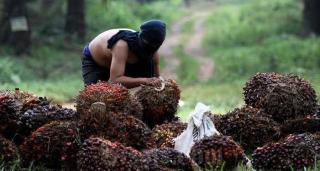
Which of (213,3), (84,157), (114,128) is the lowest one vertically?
(84,157)

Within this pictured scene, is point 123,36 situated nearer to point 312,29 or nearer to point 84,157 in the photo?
point 84,157

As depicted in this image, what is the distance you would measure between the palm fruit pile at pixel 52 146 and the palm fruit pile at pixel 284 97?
5.51 ft

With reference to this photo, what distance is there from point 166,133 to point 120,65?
111 centimetres

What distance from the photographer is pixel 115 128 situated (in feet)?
12.8

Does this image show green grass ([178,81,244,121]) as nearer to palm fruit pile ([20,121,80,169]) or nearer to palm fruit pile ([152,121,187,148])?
palm fruit pile ([152,121,187,148])

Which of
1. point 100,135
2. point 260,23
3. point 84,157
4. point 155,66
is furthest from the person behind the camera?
point 260,23

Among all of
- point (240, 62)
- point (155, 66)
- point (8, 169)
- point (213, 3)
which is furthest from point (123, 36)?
point (213, 3)

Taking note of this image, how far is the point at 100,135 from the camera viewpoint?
3846mm

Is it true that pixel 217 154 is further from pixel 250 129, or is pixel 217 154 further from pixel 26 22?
pixel 26 22

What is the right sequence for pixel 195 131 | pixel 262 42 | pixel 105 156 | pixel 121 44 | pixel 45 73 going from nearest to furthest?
pixel 105 156 < pixel 195 131 < pixel 121 44 < pixel 45 73 < pixel 262 42

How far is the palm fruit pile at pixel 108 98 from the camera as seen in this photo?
13.9ft

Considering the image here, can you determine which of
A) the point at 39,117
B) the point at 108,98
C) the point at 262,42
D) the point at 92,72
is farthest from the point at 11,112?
the point at 262,42

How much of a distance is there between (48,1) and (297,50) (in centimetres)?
934

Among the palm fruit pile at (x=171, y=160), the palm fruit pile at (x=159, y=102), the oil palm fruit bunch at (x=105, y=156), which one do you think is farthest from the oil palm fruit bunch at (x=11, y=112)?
the palm fruit pile at (x=171, y=160)
